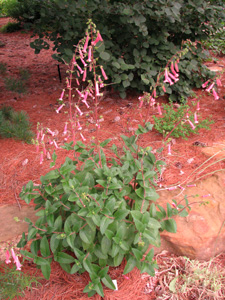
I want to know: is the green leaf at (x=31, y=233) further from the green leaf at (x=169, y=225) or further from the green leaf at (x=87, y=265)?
the green leaf at (x=169, y=225)

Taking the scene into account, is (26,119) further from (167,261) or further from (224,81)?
(224,81)

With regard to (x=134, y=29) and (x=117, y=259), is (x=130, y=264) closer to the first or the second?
(x=117, y=259)

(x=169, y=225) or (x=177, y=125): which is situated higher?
(x=177, y=125)

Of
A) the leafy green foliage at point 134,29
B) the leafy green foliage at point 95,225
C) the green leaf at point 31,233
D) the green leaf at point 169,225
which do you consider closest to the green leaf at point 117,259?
the leafy green foliage at point 95,225

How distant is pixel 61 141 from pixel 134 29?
71.3 inches

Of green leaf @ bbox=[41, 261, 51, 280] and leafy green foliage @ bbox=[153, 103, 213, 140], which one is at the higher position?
leafy green foliage @ bbox=[153, 103, 213, 140]

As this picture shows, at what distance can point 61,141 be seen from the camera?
134 inches

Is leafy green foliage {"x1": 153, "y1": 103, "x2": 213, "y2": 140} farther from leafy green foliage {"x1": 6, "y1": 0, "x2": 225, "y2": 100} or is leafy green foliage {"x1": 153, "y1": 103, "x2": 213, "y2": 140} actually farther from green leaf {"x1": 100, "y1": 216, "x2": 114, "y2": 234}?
green leaf {"x1": 100, "y1": 216, "x2": 114, "y2": 234}

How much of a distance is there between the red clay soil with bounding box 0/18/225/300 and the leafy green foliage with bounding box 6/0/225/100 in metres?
0.47

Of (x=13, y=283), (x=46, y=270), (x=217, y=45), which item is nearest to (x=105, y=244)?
(x=46, y=270)

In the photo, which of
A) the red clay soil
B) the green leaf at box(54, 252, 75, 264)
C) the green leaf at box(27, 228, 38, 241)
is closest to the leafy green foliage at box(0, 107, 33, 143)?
the red clay soil

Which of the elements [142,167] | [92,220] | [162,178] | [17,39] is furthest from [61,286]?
[17,39]

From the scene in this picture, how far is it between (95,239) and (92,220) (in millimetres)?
307

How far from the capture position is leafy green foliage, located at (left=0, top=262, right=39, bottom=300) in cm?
178
